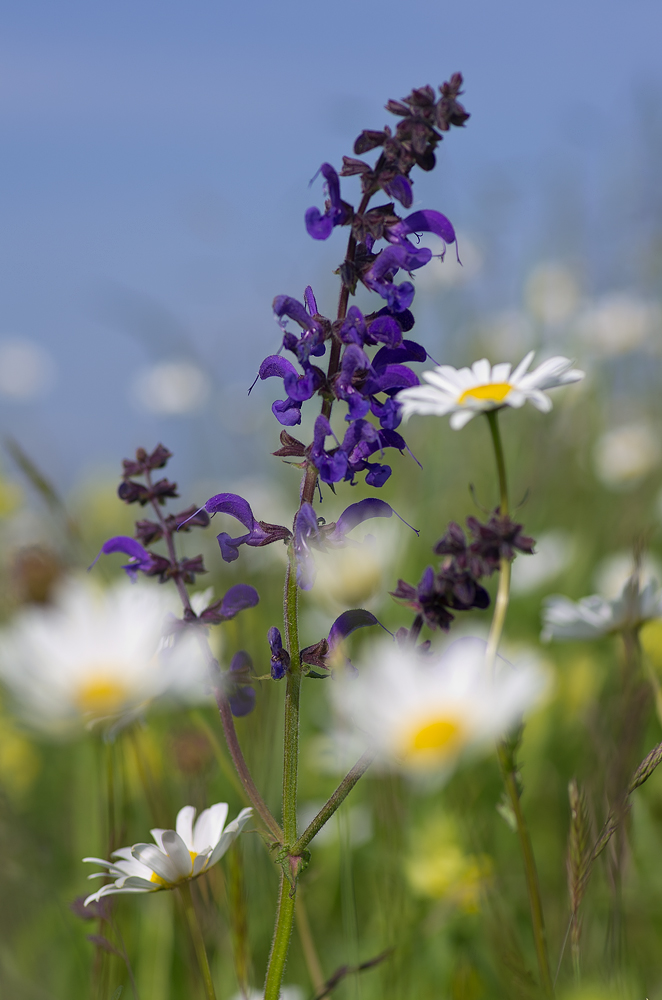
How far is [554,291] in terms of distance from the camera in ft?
24.8

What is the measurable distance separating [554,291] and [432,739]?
693cm

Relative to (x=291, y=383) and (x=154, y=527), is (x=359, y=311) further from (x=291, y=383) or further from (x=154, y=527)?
(x=154, y=527)

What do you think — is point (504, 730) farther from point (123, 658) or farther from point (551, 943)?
point (551, 943)

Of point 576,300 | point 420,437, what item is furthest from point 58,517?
point 576,300

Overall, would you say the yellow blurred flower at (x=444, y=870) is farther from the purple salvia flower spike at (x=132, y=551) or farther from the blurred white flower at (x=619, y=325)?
the blurred white flower at (x=619, y=325)

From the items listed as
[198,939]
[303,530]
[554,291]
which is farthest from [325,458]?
[554,291]

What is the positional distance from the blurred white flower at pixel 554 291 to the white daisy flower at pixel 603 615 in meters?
4.45

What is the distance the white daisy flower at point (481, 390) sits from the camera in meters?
1.38

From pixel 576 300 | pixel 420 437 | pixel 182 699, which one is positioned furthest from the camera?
pixel 576 300

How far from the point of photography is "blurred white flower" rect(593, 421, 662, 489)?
16.1 feet

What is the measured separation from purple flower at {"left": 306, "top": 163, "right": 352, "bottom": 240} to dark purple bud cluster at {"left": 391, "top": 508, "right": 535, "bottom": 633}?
0.52 metres

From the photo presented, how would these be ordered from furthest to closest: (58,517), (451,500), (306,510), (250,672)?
(451,500) → (58,517) → (250,672) → (306,510)

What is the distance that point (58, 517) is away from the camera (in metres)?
2.33

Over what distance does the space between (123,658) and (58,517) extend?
3.13 ft
